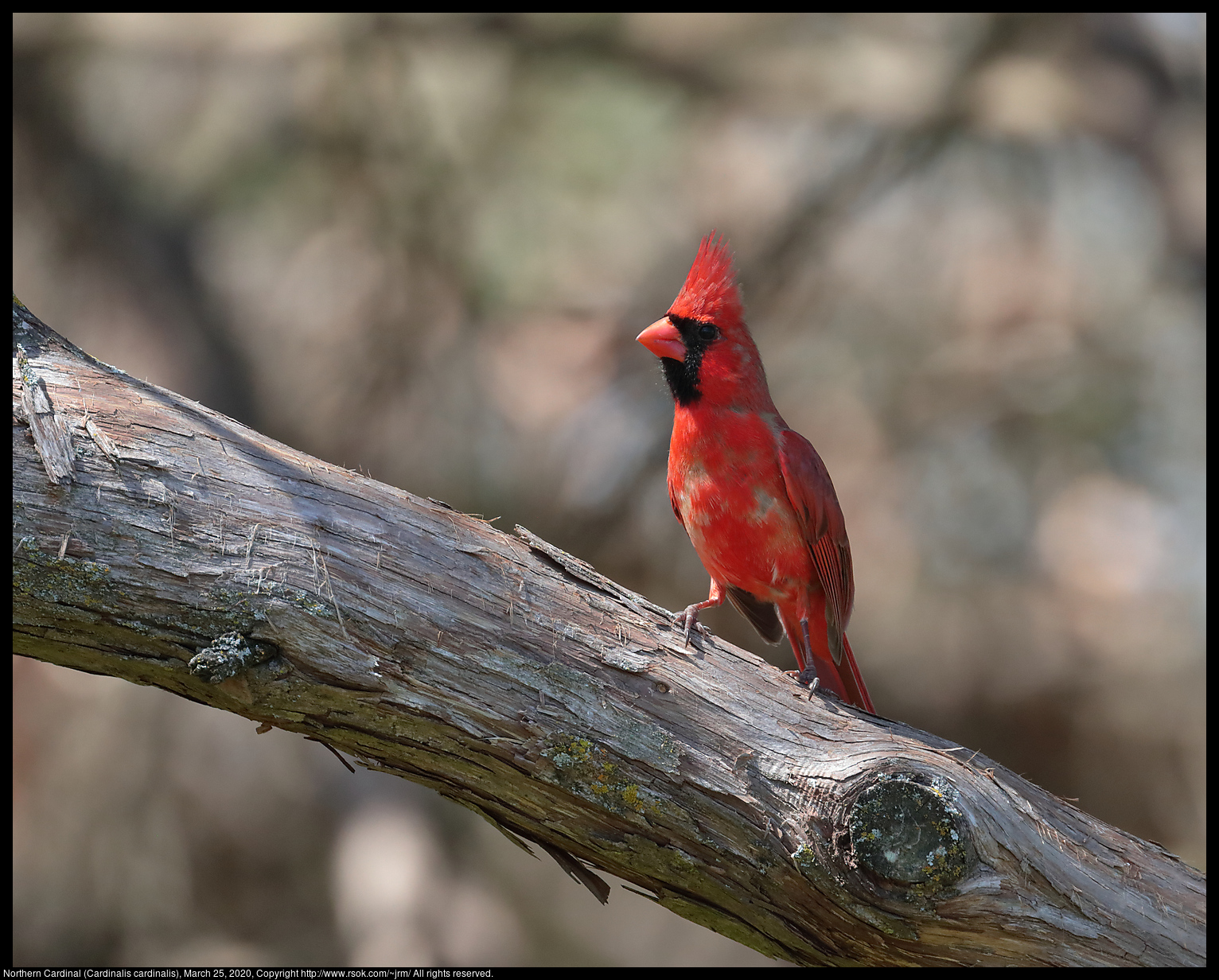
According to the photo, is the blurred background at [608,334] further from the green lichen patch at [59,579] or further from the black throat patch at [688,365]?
the green lichen patch at [59,579]

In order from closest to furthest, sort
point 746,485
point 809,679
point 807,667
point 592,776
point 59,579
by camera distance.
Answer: point 59,579 < point 592,776 < point 809,679 < point 807,667 < point 746,485

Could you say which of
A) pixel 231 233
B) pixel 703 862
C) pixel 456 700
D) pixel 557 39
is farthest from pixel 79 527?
pixel 557 39

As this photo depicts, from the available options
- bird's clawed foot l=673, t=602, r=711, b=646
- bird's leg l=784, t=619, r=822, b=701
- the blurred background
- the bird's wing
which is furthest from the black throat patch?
the blurred background

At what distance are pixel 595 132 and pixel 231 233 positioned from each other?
2.61 meters

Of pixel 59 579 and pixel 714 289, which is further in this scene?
pixel 714 289

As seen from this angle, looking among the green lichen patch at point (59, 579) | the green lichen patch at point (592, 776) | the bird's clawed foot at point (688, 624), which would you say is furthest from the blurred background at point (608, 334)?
the green lichen patch at point (59, 579)

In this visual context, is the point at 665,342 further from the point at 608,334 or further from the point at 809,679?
the point at 608,334

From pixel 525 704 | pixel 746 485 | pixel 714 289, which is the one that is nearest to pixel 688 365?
pixel 714 289

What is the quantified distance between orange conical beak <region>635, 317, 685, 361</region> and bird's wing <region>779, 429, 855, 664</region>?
45 centimetres

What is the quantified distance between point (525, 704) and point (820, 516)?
131cm

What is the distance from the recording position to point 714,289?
3.37 meters

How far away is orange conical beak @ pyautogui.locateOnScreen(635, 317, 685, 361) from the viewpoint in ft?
11.0

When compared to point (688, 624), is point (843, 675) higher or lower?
higher

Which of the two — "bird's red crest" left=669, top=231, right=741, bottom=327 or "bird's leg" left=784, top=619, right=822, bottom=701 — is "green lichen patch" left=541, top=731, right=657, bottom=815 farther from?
"bird's red crest" left=669, top=231, right=741, bottom=327
